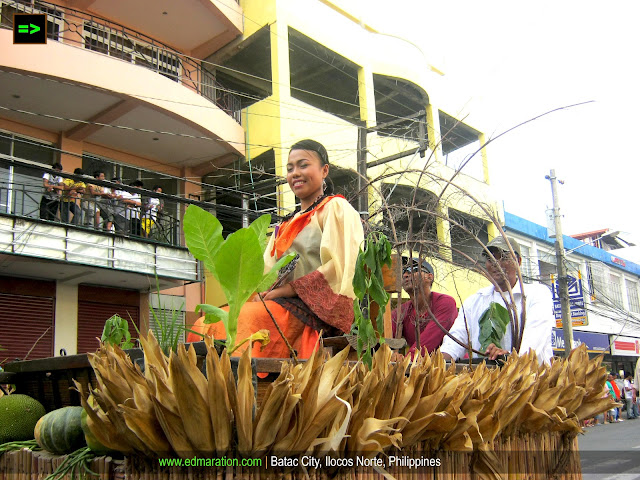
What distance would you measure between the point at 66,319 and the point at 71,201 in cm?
225

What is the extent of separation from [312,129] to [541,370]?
1215cm

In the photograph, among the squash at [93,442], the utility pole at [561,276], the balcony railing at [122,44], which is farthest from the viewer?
the utility pole at [561,276]

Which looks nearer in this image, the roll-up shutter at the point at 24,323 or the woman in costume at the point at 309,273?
the woman in costume at the point at 309,273

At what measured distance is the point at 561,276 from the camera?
15102 mm

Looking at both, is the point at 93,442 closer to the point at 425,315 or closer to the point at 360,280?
the point at 360,280

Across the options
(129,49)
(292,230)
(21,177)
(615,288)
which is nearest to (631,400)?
(615,288)

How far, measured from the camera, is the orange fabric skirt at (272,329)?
247 cm

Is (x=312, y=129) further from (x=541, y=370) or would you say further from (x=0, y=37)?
(x=541, y=370)

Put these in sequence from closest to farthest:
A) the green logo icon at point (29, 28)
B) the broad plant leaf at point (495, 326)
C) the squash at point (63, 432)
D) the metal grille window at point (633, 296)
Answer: the squash at point (63, 432) → the broad plant leaf at point (495, 326) → the green logo icon at point (29, 28) → the metal grille window at point (633, 296)

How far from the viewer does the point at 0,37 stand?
9.45 m

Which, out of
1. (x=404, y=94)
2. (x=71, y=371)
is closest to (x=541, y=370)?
(x=71, y=371)

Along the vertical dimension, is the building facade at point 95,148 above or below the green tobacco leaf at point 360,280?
above

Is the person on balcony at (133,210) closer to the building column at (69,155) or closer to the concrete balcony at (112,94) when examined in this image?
the building column at (69,155)

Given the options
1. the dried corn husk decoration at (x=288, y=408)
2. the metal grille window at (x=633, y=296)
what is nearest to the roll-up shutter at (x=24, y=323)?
the dried corn husk decoration at (x=288, y=408)
